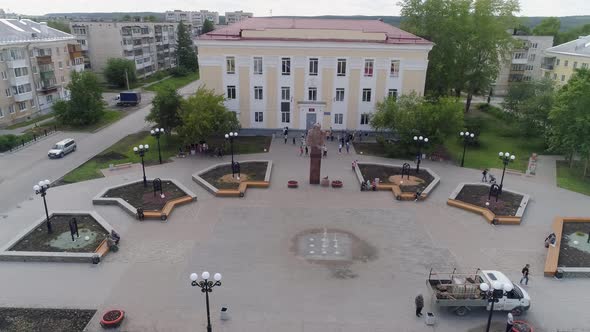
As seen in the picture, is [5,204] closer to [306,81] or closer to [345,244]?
[345,244]

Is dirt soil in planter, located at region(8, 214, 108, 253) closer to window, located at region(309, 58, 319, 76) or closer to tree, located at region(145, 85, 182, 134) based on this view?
tree, located at region(145, 85, 182, 134)

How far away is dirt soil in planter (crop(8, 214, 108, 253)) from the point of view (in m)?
19.1

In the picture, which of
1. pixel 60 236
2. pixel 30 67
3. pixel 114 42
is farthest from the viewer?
pixel 114 42

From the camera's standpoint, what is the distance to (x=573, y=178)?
99.3ft

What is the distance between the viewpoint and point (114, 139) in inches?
1508

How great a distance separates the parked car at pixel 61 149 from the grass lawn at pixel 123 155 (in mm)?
2534

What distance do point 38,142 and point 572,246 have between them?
40.9 meters

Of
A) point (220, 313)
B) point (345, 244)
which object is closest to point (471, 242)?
point (345, 244)

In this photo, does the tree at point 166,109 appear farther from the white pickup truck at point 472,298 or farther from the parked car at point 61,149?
the white pickup truck at point 472,298

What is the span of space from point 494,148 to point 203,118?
26.3 m

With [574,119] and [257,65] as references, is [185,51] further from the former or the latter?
[574,119]

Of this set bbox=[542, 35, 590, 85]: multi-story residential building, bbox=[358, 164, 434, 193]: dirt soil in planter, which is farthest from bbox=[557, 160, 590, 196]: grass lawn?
bbox=[542, 35, 590, 85]: multi-story residential building

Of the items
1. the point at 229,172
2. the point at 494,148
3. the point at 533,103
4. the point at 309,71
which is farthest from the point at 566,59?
the point at 229,172

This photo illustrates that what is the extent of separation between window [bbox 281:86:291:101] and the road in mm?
15492
